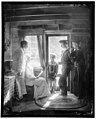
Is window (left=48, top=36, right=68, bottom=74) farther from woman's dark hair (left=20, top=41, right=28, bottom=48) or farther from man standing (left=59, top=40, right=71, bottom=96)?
woman's dark hair (left=20, top=41, right=28, bottom=48)

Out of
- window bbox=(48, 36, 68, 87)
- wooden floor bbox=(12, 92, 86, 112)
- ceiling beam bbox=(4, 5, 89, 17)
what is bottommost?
wooden floor bbox=(12, 92, 86, 112)

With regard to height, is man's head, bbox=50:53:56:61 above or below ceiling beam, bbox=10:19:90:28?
below

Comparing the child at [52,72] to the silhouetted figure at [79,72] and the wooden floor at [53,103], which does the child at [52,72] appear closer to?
the wooden floor at [53,103]

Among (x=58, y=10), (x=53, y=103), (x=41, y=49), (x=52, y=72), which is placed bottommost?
(x=53, y=103)

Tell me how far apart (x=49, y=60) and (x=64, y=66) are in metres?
0.18

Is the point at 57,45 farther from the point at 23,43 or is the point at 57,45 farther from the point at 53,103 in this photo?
→ the point at 53,103

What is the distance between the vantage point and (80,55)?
198cm

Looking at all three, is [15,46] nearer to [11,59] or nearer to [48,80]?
[11,59]

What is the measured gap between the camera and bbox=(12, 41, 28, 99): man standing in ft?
6.54

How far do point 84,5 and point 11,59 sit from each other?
1.00m

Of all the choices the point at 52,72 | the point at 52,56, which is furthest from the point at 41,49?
the point at 52,72

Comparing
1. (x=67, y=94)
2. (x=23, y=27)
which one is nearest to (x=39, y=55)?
(x=23, y=27)

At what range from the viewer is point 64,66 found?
1987mm

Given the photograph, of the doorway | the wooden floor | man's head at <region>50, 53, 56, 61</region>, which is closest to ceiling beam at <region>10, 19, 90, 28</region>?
the doorway
